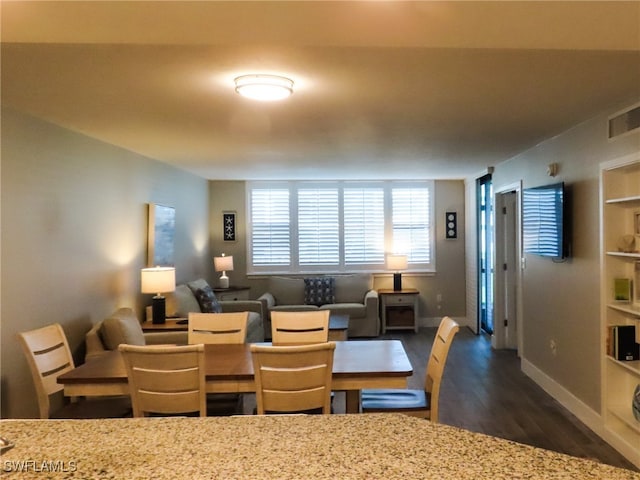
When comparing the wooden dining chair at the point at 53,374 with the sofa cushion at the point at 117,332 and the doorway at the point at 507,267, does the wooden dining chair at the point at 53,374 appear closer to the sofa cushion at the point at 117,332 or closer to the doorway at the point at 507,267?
the sofa cushion at the point at 117,332

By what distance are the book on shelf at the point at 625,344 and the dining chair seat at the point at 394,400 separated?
1.48 m

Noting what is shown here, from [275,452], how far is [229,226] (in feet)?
22.2

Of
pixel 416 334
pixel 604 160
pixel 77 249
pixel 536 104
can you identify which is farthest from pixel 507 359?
pixel 77 249

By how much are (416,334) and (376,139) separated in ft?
12.4

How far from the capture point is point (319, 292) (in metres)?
7.18

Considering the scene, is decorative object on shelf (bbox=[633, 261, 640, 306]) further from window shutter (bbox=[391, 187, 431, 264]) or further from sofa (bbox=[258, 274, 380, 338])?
window shutter (bbox=[391, 187, 431, 264])

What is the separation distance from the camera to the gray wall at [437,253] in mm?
7707

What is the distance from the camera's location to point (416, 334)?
7043 mm

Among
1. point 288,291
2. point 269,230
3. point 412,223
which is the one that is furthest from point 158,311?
point 412,223

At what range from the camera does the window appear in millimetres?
7750

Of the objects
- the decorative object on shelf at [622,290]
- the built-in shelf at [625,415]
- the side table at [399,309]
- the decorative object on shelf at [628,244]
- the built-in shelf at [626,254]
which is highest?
the decorative object on shelf at [628,244]

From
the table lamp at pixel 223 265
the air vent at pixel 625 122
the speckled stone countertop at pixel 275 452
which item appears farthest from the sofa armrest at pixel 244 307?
the speckled stone countertop at pixel 275 452

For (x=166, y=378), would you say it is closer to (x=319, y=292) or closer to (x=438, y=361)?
(x=438, y=361)

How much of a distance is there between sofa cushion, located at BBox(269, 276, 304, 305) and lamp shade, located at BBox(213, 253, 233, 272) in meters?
0.73
